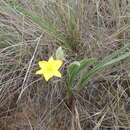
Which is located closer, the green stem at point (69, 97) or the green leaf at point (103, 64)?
the green leaf at point (103, 64)

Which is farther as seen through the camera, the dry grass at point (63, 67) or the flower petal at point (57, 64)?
the dry grass at point (63, 67)

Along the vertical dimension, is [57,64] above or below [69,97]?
above

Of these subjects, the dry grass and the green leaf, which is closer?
the green leaf

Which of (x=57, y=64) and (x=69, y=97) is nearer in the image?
(x=57, y=64)

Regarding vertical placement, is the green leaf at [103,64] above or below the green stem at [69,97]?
above

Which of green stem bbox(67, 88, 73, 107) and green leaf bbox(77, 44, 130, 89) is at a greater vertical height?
green leaf bbox(77, 44, 130, 89)

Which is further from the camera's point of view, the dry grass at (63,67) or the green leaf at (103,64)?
the dry grass at (63,67)

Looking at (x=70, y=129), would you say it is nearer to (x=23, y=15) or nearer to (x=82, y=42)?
(x=82, y=42)

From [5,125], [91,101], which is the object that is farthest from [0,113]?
[91,101]

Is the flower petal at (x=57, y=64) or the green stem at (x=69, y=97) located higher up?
the flower petal at (x=57, y=64)
